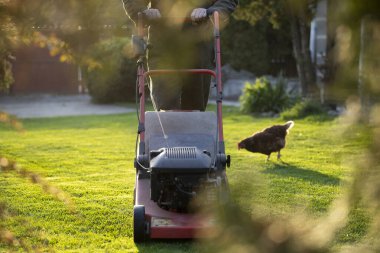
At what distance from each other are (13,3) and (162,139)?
267 cm

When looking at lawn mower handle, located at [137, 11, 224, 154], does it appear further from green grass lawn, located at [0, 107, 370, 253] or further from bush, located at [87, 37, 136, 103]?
bush, located at [87, 37, 136, 103]

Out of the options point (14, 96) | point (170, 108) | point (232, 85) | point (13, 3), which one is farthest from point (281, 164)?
point (14, 96)

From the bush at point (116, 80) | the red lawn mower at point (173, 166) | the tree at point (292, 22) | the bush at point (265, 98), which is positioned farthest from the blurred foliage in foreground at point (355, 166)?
the bush at point (116, 80)

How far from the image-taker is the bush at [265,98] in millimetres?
13555

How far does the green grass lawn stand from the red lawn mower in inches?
5.1

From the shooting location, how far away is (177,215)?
389 centimetres

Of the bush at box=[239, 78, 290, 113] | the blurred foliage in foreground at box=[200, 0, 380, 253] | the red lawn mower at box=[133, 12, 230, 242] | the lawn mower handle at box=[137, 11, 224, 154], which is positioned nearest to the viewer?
the blurred foliage in foreground at box=[200, 0, 380, 253]

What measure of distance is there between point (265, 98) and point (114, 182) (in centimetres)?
780

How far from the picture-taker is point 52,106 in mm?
17422

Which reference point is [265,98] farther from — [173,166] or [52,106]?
[173,166]

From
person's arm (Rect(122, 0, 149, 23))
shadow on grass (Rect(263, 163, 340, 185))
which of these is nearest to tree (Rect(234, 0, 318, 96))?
shadow on grass (Rect(263, 163, 340, 185))

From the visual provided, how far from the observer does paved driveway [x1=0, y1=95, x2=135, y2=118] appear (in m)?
15.6

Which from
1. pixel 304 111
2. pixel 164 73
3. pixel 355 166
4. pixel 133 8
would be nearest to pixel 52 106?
pixel 304 111

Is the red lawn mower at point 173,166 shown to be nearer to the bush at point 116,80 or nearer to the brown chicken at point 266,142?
the brown chicken at point 266,142
